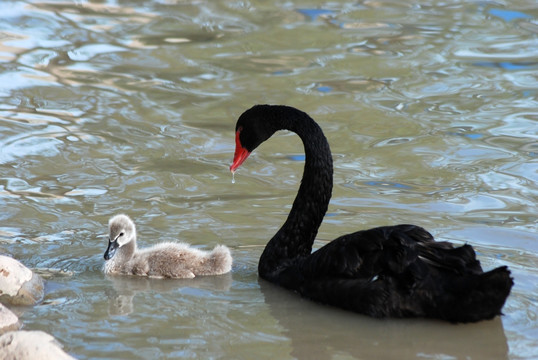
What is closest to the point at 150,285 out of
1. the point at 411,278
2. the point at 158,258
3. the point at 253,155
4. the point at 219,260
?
the point at 158,258

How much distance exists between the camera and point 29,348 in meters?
4.32

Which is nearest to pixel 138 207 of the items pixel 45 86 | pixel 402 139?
pixel 402 139

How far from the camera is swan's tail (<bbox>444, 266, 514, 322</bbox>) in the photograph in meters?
4.86

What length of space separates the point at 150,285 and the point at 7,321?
1.10 m

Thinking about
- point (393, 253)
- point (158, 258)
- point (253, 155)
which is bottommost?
point (253, 155)

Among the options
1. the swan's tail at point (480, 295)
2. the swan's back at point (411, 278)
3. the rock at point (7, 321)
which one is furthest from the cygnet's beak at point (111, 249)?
the swan's tail at point (480, 295)

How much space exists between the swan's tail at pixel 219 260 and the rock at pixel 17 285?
1011 millimetres

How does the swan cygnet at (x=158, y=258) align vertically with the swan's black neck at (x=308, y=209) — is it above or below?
below

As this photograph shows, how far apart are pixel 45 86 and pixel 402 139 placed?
12.3 ft

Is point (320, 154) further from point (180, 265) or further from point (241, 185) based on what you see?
point (241, 185)

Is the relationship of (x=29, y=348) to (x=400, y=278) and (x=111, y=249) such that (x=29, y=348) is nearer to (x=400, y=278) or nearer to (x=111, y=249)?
(x=111, y=249)

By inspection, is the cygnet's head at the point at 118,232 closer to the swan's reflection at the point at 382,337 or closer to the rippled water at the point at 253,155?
the rippled water at the point at 253,155

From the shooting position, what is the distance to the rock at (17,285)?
538cm

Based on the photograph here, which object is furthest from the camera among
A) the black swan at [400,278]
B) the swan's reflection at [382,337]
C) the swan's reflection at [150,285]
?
the swan's reflection at [150,285]
